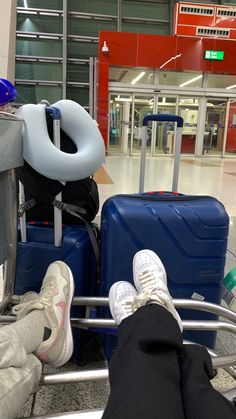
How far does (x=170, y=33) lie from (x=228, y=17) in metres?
Result: 1.85

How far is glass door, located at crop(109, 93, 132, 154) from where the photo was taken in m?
10.5

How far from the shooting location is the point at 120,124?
35.6 ft

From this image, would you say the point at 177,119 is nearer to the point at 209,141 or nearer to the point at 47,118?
the point at 47,118

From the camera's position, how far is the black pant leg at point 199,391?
0.53 m

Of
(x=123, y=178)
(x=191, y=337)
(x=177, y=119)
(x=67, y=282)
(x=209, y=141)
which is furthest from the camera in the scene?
(x=209, y=141)

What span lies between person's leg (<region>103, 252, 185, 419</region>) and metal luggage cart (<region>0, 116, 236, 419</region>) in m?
0.15

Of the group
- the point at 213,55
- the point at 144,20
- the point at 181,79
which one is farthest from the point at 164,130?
the point at 144,20

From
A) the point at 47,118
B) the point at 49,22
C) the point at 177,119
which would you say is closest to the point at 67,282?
the point at 47,118

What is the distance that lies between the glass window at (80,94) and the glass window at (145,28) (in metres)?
2.39

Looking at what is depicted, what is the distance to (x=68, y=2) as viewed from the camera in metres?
10.5

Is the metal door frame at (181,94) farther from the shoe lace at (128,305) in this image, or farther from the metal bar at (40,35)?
the shoe lace at (128,305)

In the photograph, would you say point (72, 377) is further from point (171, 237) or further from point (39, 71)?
point (39, 71)

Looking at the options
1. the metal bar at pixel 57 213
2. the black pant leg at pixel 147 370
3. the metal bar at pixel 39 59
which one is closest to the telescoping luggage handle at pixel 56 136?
the metal bar at pixel 57 213

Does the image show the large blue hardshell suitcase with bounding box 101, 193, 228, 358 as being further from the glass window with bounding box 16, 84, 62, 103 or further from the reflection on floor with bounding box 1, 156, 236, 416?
the glass window with bounding box 16, 84, 62, 103
